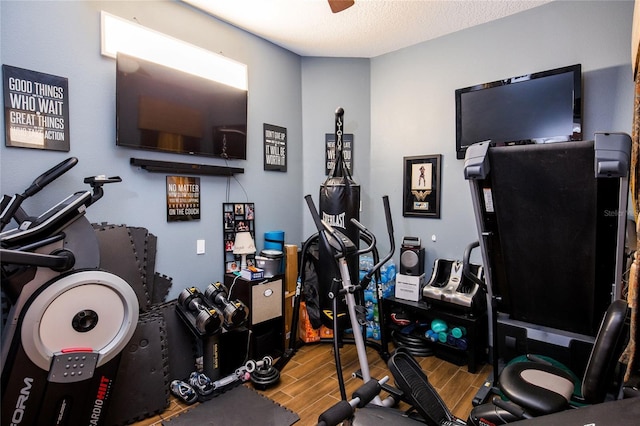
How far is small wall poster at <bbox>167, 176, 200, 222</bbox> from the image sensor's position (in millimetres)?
2727

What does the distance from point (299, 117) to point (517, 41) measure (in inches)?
85.5

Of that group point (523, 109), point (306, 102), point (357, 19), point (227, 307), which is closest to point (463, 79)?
point (523, 109)

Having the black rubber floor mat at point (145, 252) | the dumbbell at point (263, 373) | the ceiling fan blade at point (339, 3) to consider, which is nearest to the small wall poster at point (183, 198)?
the black rubber floor mat at point (145, 252)

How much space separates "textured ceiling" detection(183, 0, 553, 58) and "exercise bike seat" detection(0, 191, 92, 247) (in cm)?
189

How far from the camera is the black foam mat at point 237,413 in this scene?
2.11 meters

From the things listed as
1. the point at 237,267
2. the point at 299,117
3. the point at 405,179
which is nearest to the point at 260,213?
the point at 237,267

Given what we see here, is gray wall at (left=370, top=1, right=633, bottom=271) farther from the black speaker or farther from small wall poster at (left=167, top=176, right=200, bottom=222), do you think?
small wall poster at (left=167, top=176, right=200, bottom=222)

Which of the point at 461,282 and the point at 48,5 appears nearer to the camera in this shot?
the point at 48,5

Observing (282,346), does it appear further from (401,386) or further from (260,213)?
(401,386)

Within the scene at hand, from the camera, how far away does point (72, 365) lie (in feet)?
5.63

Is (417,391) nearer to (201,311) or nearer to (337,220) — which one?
(201,311)

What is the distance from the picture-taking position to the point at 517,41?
9.57 ft

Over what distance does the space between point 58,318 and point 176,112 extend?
1642mm

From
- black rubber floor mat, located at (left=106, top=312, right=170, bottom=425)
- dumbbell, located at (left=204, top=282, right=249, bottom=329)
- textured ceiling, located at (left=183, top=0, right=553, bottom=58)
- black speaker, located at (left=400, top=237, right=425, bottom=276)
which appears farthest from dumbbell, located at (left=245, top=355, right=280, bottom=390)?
textured ceiling, located at (left=183, top=0, right=553, bottom=58)
